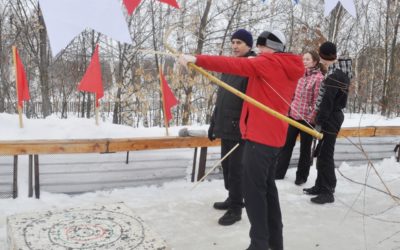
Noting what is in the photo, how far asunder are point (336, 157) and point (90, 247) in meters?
4.25

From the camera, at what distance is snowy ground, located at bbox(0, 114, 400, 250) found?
10.6 ft

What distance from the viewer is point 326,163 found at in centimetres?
412

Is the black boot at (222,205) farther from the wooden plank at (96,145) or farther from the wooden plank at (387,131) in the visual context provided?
the wooden plank at (387,131)

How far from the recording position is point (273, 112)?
2357mm

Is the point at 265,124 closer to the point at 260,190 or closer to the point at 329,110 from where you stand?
the point at 260,190

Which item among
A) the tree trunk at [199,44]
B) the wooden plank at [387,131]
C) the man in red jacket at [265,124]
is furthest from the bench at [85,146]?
the tree trunk at [199,44]

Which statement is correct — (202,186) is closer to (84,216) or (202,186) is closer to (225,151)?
(225,151)

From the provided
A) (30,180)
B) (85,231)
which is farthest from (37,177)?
(85,231)

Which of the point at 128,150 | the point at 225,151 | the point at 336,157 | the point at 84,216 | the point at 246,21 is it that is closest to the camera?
the point at 84,216

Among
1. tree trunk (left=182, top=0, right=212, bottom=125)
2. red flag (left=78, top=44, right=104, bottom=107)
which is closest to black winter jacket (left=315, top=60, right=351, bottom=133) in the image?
red flag (left=78, top=44, right=104, bottom=107)

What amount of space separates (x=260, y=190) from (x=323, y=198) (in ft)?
5.94

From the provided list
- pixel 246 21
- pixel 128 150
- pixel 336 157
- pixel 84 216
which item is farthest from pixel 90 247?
pixel 246 21

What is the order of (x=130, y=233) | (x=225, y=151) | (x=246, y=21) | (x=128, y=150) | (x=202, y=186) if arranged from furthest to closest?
(x=246, y=21), (x=202, y=186), (x=128, y=150), (x=225, y=151), (x=130, y=233)

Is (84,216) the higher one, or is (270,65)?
(270,65)
